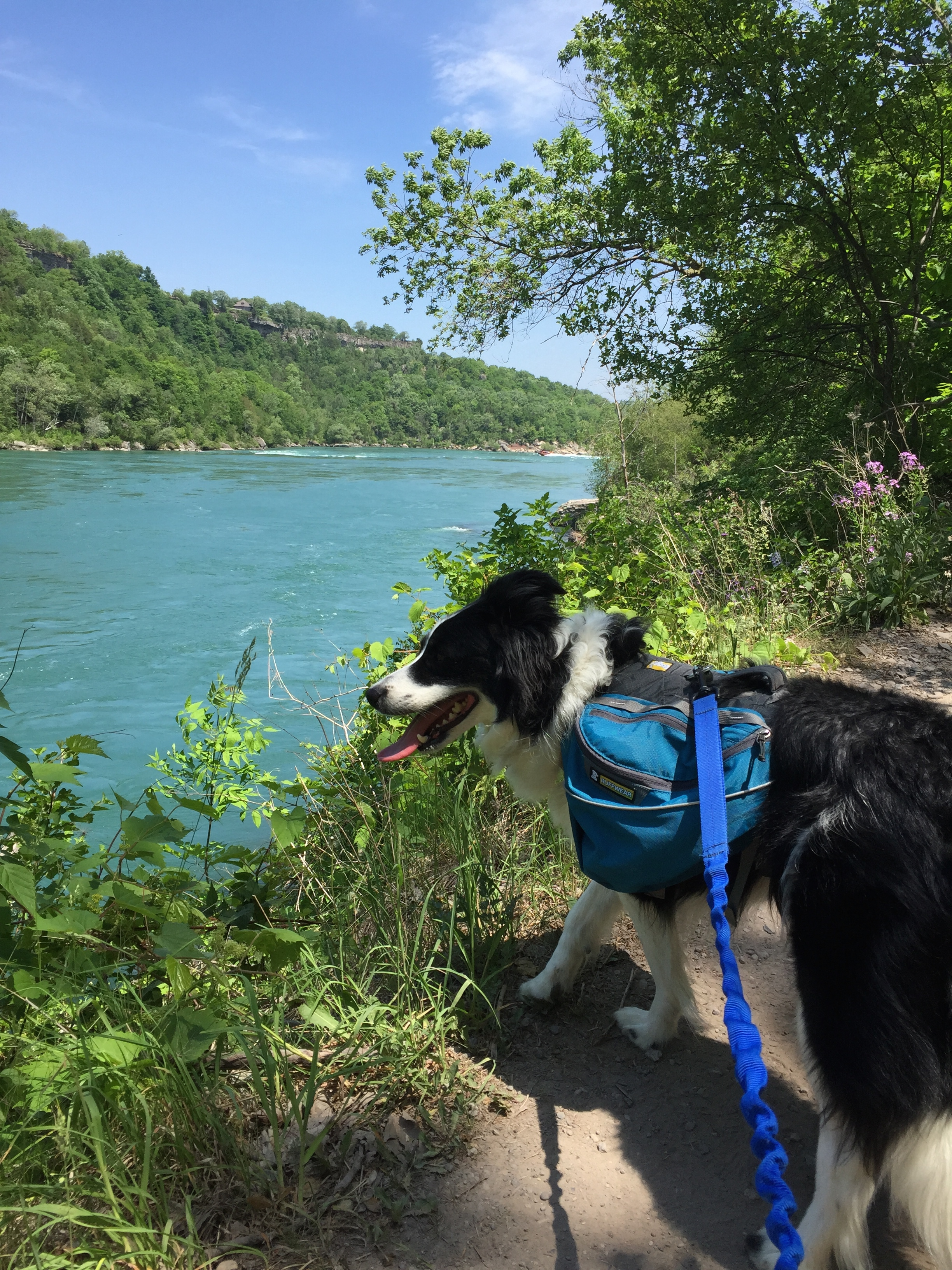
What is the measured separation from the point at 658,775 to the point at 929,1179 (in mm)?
990

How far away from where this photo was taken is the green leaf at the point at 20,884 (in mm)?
1901

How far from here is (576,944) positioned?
2.62 m

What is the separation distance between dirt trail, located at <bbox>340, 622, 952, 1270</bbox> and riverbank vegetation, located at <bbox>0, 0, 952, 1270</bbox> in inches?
4.1

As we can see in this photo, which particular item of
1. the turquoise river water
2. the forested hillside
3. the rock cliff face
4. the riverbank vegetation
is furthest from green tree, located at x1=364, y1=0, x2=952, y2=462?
the rock cliff face

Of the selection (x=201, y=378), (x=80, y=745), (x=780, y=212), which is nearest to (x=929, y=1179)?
(x=80, y=745)

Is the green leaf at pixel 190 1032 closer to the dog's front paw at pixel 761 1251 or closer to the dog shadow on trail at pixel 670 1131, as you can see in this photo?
the dog shadow on trail at pixel 670 1131

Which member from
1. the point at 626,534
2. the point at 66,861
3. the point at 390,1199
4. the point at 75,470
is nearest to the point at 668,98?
the point at 626,534

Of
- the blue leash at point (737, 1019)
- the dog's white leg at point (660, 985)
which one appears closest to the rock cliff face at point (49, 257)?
the dog's white leg at point (660, 985)

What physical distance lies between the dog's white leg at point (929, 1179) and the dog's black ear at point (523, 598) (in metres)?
1.61

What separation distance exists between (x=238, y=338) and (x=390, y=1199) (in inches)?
5168

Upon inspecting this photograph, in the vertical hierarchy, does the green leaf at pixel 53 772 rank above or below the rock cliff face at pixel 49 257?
below

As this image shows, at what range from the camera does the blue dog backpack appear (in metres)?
1.95

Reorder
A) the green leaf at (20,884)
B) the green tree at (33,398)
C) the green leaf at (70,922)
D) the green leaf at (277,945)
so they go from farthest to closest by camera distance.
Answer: the green tree at (33,398), the green leaf at (277,945), the green leaf at (70,922), the green leaf at (20,884)

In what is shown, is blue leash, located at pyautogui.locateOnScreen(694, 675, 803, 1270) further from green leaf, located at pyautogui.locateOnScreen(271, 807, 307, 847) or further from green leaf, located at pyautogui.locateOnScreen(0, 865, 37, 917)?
green leaf, located at pyautogui.locateOnScreen(0, 865, 37, 917)
